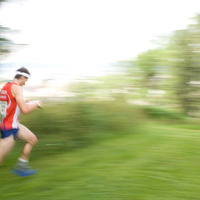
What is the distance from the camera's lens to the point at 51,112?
19.8 feet

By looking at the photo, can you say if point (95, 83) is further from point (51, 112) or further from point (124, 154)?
point (124, 154)

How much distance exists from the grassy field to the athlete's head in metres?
1.42

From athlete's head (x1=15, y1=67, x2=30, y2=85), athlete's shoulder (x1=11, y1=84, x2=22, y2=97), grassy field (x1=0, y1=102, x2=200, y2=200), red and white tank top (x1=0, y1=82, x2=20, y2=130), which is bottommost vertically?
grassy field (x1=0, y1=102, x2=200, y2=200)

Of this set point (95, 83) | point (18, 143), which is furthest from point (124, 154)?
point (95, 83)

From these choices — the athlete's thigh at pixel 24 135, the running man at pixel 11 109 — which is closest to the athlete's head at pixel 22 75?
the running man at pixel 11 109

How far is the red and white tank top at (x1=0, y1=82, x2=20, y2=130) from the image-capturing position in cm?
416

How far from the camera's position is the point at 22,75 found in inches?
170

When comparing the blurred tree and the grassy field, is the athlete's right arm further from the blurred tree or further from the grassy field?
the blurred tree

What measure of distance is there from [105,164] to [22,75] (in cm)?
188

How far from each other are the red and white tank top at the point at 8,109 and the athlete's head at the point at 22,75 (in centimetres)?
18

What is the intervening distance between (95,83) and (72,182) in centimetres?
388

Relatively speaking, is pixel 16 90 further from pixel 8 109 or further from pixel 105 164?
pixel 105 164

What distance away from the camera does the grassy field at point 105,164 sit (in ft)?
12.8

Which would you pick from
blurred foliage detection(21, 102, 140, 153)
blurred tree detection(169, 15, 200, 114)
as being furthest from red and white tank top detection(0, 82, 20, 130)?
blurred tree detection(169, 15, 200, 114)
